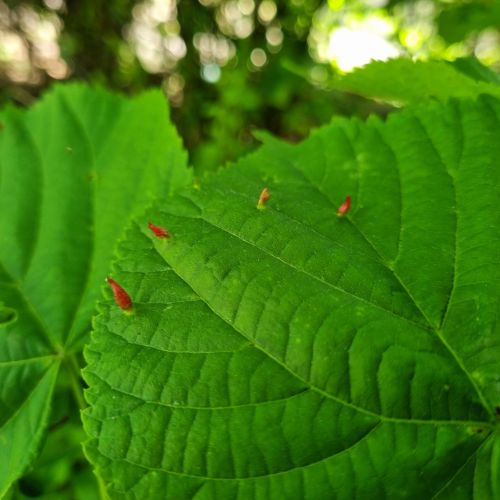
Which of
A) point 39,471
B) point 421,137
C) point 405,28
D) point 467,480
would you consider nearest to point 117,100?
point 421,137

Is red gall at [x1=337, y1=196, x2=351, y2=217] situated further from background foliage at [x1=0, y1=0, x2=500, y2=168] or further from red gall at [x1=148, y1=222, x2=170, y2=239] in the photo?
background foliage at [x1=0, y1=0, x2=500, y2=168]

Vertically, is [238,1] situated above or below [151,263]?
Result: above

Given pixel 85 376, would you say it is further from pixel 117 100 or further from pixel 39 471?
pixel 117 100

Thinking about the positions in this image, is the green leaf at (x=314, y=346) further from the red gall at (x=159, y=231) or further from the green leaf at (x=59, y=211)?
the green leaf at (x=59, y=211)

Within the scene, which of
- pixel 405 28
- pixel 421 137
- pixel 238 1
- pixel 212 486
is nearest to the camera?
pixel 212 486

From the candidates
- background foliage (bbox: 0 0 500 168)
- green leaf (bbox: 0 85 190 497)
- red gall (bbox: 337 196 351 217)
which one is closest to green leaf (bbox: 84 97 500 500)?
red gall (bbox: 337 196 351 217)

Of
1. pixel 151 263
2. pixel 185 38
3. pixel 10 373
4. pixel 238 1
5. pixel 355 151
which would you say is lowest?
pixel 10 373
